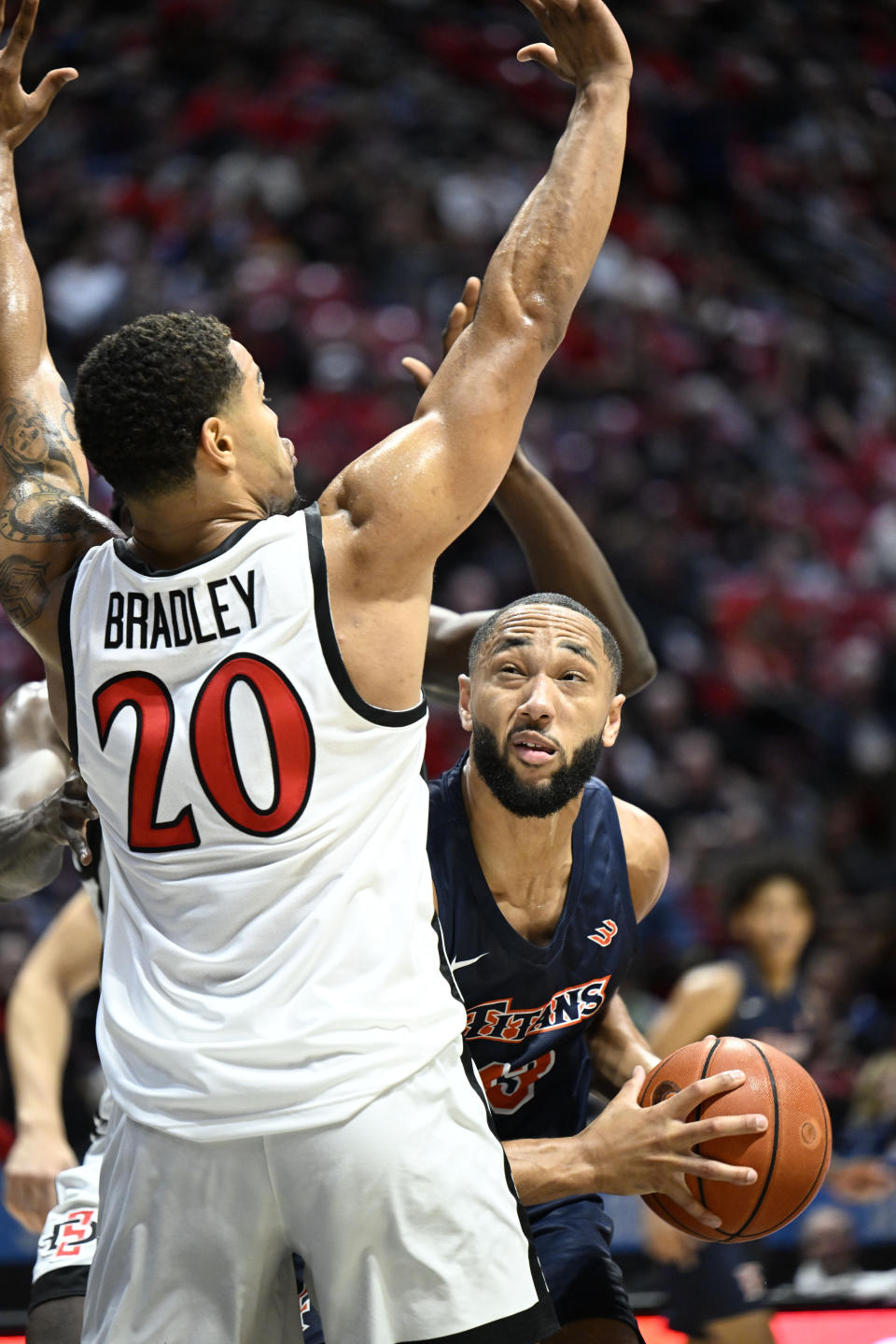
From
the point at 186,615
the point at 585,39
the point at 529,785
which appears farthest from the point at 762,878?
the point at 186,615

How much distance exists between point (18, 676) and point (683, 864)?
3507 millimetres

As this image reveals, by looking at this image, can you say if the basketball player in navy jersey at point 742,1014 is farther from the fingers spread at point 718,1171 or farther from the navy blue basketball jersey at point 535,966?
the fingers spread at point 718,1171

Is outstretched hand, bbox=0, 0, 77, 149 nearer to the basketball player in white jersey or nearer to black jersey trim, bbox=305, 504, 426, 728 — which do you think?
the basketball player in white jersey

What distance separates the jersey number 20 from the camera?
1.92 meters

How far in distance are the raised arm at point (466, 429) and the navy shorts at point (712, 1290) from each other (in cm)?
283

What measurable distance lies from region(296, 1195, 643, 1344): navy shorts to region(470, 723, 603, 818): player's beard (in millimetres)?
754

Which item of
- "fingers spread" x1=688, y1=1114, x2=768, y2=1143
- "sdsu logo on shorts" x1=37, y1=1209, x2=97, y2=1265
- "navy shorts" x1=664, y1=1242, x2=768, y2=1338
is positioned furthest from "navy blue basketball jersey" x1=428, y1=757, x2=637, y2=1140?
"navy shorts" x1=664, y1=1242, x2=768, y2=1338

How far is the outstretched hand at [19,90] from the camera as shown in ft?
8.22

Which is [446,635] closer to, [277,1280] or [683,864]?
[277,1280]

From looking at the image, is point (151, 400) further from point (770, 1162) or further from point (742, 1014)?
point (742, 1014)

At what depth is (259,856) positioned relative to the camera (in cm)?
192

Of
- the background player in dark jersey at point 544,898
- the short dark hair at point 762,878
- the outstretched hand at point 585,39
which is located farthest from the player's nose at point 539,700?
the short dark hair at point 762,878

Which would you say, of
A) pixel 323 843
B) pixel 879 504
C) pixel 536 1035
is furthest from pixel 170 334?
pixel 879 504

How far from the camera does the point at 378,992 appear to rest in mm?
1927
